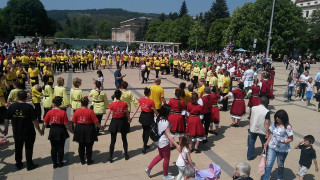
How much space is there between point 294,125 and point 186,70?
10.5 meters

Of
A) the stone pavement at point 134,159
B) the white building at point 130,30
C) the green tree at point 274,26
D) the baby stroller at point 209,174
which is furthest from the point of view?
the white building at point 130,30

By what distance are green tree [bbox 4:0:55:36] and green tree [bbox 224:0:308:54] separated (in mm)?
59318

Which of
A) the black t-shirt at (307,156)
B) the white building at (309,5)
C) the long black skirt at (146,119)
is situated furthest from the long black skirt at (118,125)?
the white building at (309,5)

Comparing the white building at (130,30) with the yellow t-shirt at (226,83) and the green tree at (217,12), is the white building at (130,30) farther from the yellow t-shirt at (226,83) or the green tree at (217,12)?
the yellow t-shirt at (226,83)

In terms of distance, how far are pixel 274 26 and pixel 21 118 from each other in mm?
46354

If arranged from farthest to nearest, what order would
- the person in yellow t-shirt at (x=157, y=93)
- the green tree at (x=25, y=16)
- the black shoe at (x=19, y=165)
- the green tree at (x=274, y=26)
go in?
the green tree at (x=25, y=16)
the green tree at (x=274, y=26)
the person in yellow t-shirt at (x=157, y=93)
the black shoe at (x=19, y=165)

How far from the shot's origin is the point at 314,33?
50406mm

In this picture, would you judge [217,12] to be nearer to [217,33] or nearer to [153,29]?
[217,33]

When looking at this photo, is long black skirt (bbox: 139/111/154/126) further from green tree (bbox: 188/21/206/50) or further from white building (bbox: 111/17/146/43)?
white building (bbox: 111/17/146/43)

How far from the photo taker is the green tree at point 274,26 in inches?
1710

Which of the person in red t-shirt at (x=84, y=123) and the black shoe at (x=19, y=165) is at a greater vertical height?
the person in red t-shirt at (x=84, y=123)

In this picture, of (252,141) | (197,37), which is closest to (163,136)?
(252,141)

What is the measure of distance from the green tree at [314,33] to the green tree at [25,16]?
72.1m

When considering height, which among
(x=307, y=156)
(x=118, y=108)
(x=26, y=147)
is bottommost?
(x=26, y=147)
